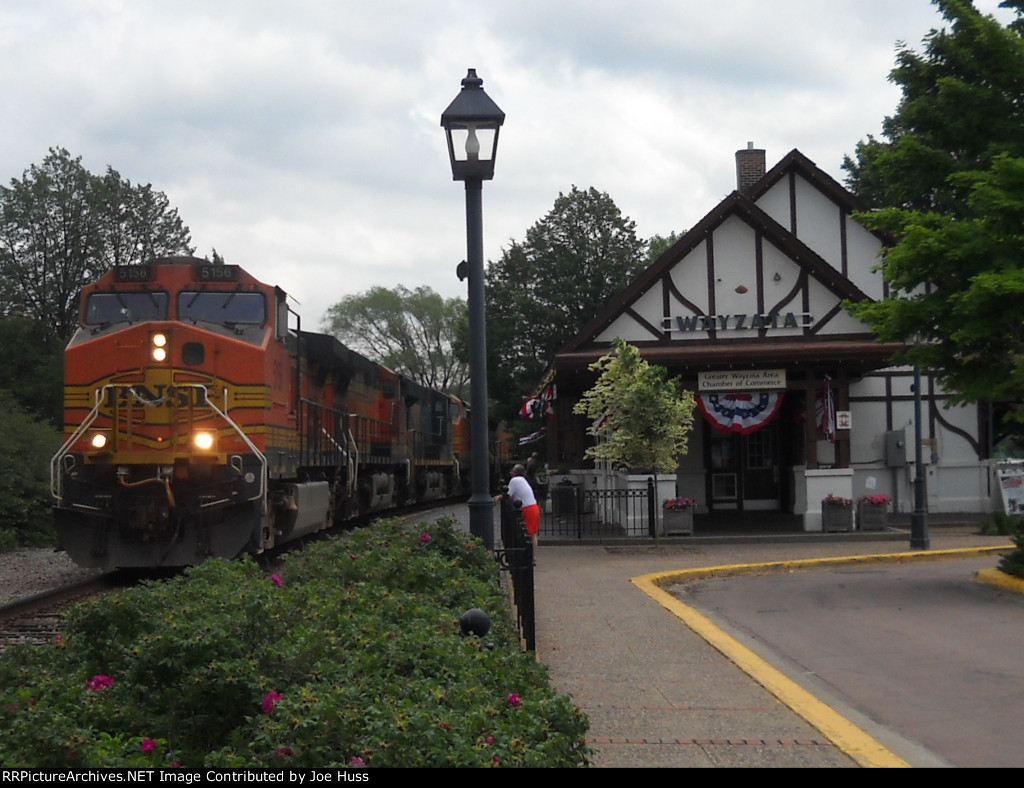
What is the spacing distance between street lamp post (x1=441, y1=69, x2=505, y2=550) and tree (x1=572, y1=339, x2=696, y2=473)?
10.1 m

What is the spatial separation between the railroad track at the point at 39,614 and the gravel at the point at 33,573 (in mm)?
797

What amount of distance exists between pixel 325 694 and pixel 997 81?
13.1 meters

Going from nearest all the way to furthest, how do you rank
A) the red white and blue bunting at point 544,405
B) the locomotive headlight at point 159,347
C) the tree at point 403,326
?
the locomotive headlight at point 159,347
the red white and blue bunting at point 544,405
the tree at point 403,326

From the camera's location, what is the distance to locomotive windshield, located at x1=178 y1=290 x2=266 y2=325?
1589 centimetres

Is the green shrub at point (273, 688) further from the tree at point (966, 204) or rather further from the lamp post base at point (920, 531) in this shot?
the lamp post base at point (920, 531)

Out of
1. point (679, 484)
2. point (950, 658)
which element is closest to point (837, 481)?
point (679, 484)

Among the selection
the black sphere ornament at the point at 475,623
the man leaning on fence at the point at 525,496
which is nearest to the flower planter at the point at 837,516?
the man leaning on fence at the point at 525,496

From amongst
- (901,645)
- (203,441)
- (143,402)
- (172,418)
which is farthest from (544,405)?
(901,645)

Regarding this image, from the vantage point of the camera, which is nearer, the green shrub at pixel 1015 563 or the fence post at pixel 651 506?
the green shrub at pixel 1015 563

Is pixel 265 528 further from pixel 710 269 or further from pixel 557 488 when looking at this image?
pixel 710 269

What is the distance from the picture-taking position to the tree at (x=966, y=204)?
1333cm

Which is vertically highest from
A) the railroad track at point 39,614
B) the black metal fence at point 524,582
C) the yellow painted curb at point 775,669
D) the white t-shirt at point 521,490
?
the white t-shirt at point 521,490

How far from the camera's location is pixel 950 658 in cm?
999

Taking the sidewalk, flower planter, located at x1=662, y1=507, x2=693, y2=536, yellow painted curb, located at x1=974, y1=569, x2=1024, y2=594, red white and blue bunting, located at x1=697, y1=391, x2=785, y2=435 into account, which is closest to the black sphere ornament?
the sidewalk
